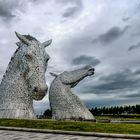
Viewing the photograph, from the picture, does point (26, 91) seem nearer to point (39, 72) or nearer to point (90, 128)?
point (39, 72)

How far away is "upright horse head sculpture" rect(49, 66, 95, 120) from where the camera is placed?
25188 mm

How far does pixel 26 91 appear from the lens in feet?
63.5

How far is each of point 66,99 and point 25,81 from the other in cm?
667

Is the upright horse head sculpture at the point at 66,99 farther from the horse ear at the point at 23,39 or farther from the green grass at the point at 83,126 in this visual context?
the green grass at the point at 83,126

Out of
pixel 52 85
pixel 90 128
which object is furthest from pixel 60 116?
pixel 90 128

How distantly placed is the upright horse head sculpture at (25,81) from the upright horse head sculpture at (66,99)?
19.9ft

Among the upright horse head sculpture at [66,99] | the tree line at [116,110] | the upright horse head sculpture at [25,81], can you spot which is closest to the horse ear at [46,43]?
the upright horse head sculpture at [25,81]

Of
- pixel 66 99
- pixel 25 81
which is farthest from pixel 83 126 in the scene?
Answer: pixel 66 99

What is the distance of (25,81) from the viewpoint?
19.4 m

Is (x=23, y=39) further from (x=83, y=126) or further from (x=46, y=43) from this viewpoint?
(x=83, y=126)

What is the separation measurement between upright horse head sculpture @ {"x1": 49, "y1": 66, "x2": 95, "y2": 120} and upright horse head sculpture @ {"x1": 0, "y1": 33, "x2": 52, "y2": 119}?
6.07m

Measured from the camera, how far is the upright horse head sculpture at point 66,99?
82.6 ft

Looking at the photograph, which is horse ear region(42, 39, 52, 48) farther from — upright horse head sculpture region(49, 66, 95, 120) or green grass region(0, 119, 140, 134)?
green grass region(0, 119, 140, 134)

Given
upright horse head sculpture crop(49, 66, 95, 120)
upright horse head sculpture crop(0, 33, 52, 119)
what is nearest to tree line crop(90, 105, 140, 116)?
upright horse head sculpture crop(49, 66, 95, 120)
